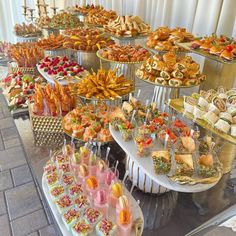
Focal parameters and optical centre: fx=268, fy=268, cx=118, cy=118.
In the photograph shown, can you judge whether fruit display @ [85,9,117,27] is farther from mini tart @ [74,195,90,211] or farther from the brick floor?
mini tart @ [74,195,90,211]

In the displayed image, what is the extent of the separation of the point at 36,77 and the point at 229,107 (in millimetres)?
1495

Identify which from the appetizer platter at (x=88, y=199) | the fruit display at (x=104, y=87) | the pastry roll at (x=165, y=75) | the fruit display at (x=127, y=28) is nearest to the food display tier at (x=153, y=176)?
the appetizer platter at (x=88, y=199)

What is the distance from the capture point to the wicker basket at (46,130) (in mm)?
1337

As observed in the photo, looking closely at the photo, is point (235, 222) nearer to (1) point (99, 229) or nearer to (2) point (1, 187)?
(1) point (99, 229)

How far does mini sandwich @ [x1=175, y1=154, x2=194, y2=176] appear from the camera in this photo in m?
0.79

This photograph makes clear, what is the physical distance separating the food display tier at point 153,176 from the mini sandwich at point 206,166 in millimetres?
32

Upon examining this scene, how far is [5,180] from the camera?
1.64 m

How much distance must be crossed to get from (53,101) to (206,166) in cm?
86

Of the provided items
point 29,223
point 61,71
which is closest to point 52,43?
point 61,71

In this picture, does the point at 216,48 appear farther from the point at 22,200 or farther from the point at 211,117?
the point at 22,200

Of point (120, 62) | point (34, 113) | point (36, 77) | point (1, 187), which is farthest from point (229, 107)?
point (36, 77)

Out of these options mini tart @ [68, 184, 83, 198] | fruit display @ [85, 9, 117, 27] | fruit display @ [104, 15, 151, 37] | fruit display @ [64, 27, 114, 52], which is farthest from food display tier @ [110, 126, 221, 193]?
fruit display @ [85, 9, 117, 27]

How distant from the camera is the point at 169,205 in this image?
3.16 feet

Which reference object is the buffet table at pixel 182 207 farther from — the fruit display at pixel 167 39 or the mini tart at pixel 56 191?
the fruit display at pixel 167 39
